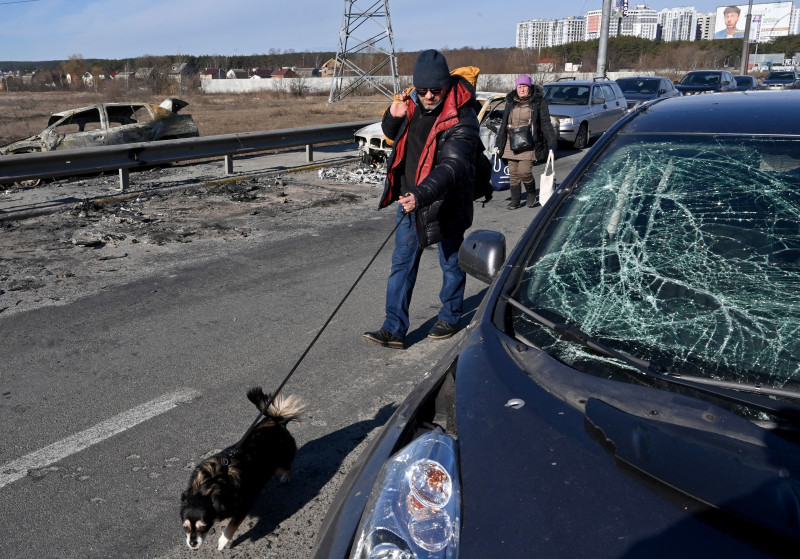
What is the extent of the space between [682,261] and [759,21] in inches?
4128

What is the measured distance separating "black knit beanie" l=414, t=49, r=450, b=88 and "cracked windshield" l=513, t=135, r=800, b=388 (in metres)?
1.53

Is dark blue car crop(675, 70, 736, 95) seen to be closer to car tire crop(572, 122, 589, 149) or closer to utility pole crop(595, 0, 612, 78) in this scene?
utility pole crop(595, 0, 612, 78)

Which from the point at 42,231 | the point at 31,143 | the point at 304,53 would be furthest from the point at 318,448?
the point at 304,53

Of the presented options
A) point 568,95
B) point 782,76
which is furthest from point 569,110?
point 782,76

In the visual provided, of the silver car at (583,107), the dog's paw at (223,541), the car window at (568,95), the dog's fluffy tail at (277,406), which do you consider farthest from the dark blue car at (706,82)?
the dog's paw at (223,541)

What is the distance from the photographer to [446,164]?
4367 millimetres

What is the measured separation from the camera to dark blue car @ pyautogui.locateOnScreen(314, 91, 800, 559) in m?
1.53

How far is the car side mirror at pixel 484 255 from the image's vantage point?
2.85m

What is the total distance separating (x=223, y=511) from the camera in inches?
106

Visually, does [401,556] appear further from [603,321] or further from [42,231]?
[42,231]

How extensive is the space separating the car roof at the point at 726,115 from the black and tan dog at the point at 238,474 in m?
2.06

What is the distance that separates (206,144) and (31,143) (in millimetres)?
3912

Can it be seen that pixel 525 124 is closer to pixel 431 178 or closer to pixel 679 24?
pixel 431 178

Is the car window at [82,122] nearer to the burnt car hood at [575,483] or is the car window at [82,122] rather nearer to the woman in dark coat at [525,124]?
the woman in dark coat at [525,124]
